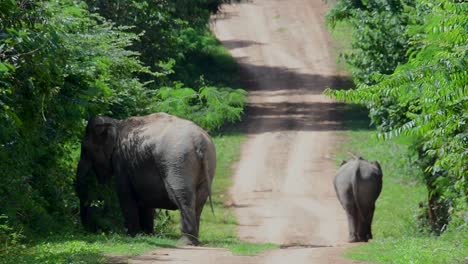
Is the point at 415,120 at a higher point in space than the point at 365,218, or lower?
higher

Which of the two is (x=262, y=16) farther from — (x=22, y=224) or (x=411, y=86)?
(x=411, y=86)

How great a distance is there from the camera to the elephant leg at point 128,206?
23.2m

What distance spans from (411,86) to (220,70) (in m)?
40.9

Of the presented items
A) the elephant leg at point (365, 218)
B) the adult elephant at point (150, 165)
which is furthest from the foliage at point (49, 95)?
the elephant leg at point (365, 218)

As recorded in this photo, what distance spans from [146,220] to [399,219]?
8.57 meters

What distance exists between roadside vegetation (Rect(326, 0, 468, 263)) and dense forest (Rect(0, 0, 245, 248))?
146 inches

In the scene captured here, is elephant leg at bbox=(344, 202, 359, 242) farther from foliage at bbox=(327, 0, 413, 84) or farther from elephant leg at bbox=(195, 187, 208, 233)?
elephant leg at bbox=(195, 187, 208, 233)

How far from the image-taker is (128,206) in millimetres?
23312

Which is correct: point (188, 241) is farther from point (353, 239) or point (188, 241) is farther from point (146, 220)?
point (353, 239)

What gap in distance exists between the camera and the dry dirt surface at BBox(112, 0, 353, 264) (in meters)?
27.4

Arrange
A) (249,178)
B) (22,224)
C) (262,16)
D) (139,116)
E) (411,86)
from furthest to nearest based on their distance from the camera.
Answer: (262,16)
(249,178)
(139,116)
(22,224)
(411,86)

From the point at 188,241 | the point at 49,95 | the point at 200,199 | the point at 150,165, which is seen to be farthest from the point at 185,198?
the point at 49,95

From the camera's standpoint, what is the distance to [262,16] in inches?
2739

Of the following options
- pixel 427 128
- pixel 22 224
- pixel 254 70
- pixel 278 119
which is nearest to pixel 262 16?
pixel 254 70
